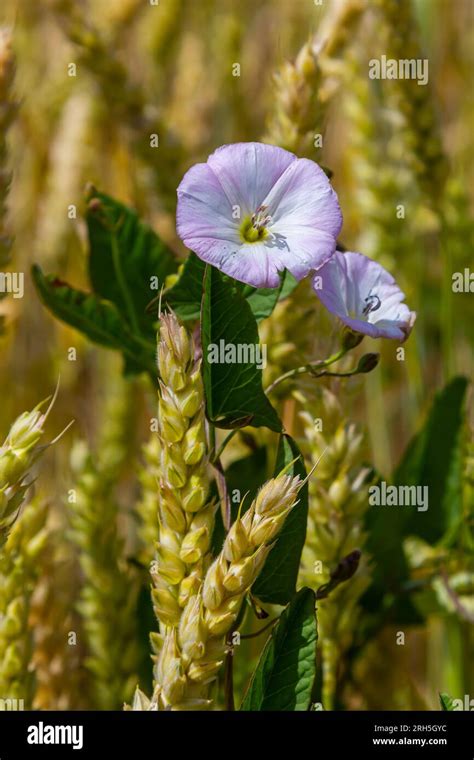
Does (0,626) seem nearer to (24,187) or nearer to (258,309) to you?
(258,309)

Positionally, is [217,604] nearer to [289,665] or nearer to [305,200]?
Answer: [289,665]

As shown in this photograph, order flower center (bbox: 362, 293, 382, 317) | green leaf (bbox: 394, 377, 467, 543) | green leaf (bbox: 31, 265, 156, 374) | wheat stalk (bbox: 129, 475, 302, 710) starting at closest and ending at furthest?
wheat stalk (bbox: 129, 475, 302, 710) < flower center (bbox: 362, 293, 382, 317) < green leaf (bbox: 31, 265, 156, 374) < green leaf (bbox: 394, 377, 467, 543)

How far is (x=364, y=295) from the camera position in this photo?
0.57m

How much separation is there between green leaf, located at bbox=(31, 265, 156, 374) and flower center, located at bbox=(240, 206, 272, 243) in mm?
207

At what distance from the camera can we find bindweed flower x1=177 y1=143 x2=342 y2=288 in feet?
1.58

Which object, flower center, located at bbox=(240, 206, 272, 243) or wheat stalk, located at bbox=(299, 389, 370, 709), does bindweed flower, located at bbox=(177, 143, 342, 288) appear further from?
wheat stalk, located at bbox=(299, 389, 370, 709)

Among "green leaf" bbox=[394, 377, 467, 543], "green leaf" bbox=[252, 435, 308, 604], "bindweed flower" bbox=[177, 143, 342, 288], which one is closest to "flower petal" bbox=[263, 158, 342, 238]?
"bindweed flower" bbox=[177, 143, 342, 288]

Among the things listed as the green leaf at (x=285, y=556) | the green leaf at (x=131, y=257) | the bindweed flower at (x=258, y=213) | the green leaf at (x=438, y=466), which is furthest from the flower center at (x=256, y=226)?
the green leaf at (x=438, y=466)

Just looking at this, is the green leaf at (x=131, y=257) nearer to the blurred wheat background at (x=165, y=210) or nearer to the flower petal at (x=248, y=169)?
the blurred wheat background at (x=165, y=210)

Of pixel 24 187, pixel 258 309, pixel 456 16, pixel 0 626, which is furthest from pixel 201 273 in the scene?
pixel 456 16

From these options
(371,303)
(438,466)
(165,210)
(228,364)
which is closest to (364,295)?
(371,303)

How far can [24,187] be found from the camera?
1381mm

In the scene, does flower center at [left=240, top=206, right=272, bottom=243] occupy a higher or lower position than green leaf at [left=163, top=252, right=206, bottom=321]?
higher
